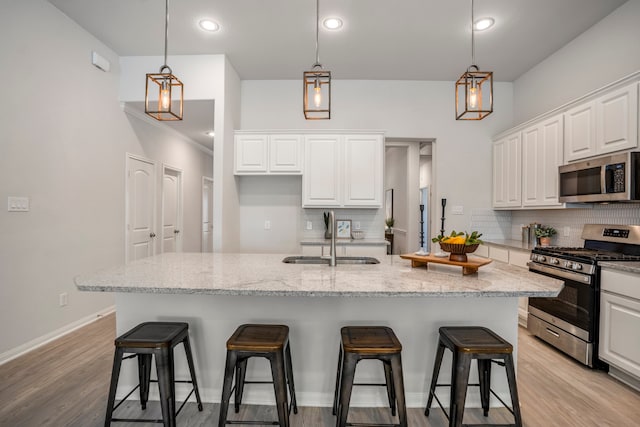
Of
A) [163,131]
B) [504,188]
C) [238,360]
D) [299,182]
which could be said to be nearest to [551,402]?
[238,360]

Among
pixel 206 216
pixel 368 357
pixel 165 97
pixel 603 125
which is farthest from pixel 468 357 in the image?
pixel 206 216

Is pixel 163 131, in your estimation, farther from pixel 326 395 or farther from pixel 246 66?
pixel 326 395

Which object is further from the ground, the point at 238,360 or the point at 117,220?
the point at 117,220

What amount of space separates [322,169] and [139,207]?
2536 mm

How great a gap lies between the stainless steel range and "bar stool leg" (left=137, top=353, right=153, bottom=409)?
322cm

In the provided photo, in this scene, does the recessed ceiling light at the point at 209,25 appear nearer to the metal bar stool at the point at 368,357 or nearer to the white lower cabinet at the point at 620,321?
the metal bar stool at the point at 368,357

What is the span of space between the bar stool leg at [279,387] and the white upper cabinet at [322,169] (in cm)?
275

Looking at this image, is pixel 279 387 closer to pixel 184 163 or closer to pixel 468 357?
pixel 468 357

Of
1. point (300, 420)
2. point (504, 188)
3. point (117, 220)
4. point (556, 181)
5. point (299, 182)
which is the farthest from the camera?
point (299, 182)

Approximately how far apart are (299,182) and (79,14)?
9.51 feet

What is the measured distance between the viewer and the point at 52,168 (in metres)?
3.02

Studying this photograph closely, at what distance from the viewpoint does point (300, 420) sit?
6.16ft

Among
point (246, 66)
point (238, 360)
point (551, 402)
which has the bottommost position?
point (551, 402)

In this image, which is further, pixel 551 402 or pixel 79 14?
pixel 79 14
